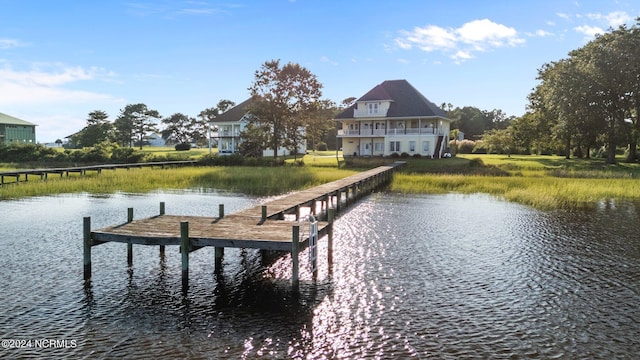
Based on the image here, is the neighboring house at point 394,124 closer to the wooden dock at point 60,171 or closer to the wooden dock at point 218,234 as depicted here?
the wooden dock at point 60,171

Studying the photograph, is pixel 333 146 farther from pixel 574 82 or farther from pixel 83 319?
pixel 83 319

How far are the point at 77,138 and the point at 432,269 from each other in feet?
329

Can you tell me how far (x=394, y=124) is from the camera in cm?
6488

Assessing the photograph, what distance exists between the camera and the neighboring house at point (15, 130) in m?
84.4

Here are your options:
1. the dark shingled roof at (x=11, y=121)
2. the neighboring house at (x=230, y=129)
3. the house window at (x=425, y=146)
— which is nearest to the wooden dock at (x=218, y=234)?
the house window at (x=425, y=146)

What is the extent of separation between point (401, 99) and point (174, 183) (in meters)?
38.2

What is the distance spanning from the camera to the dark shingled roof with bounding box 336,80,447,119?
62.4 metres

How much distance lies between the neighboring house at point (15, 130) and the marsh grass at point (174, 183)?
57.6 meters

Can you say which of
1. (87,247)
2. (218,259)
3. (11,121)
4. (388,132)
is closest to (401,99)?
(388,132)

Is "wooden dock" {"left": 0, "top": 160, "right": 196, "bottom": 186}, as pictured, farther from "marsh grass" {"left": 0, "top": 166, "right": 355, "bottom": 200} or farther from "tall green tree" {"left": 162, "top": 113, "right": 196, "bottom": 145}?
"tall green tree" {"left": 162, "top": 113, "right": 196, "bottom": 145}

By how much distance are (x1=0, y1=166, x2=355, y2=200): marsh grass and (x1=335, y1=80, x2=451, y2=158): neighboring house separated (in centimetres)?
2506

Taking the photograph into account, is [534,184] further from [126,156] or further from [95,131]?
[95,131]

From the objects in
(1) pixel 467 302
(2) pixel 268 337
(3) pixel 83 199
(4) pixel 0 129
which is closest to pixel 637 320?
(1) pixel 467 302

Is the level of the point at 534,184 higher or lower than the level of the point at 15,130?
lower
